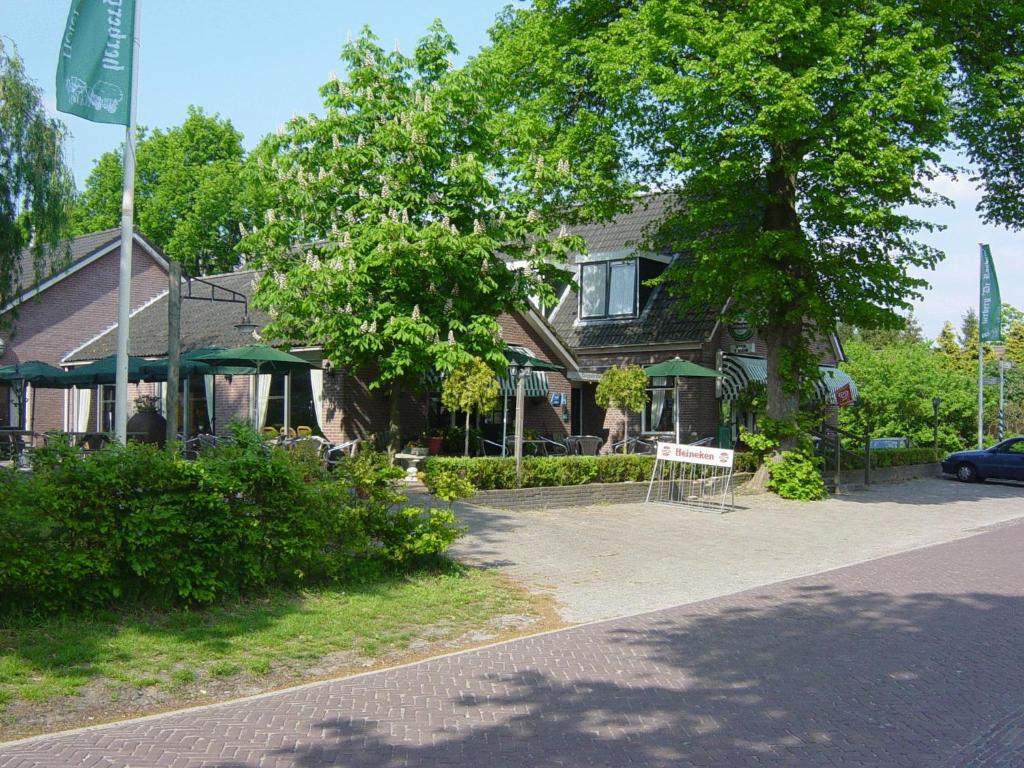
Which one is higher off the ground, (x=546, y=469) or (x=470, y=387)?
(x=470, y=387)

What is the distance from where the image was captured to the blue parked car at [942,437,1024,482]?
27.7 m

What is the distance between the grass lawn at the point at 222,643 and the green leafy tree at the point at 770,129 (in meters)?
12.2

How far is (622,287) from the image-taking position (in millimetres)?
28672

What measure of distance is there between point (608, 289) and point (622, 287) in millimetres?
488

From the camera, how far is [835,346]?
3353 centimetres

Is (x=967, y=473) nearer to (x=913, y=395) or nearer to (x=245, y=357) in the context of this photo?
(x=913, y=395)

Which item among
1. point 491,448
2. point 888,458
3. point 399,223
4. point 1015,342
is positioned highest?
point 1015,342

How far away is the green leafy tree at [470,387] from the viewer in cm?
1844

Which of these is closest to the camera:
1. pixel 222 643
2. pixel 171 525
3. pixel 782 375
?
pixel 222 643

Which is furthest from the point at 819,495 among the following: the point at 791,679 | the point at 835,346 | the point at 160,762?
the point at 160,762

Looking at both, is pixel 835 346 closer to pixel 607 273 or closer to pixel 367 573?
pixel 607 273

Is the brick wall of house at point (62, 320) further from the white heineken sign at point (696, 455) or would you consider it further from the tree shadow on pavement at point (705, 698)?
the tree shadow on pavement at point (705, 698)

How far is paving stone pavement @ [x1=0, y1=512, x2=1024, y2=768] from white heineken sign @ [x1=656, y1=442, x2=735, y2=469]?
8.97 metres

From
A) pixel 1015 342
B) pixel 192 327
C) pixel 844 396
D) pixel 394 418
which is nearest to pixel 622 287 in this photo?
pixel 844 396
